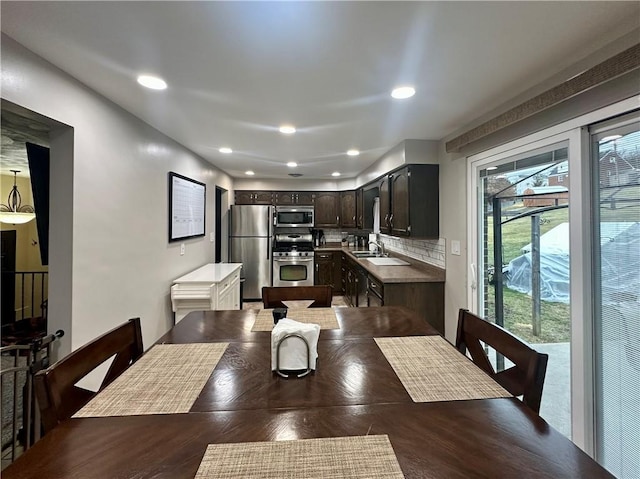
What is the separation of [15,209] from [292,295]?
4669mm

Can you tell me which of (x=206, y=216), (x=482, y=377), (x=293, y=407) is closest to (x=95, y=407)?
(x=293, y=407)

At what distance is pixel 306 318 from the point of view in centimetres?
174

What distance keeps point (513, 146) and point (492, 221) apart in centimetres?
62

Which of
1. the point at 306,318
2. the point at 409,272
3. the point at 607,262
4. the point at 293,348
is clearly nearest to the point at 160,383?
the point at 293,348

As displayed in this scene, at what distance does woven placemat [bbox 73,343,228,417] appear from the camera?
0.89 m

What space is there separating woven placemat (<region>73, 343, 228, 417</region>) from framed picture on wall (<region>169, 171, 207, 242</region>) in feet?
6.44

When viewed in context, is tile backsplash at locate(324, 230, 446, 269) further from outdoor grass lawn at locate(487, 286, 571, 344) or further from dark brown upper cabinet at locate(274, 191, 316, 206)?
dark brown upper cabinet at locate(274, 191, 316, 206)

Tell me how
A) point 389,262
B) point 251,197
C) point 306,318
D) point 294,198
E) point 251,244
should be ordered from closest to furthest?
point 306,318 < point 389,262 < point 251,244 < point 251,197 < point 294,198

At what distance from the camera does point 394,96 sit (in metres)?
1.98

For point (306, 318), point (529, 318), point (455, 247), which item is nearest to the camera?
point (306, 318)

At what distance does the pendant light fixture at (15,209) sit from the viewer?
12.6 ft

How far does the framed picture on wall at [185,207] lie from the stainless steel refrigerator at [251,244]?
136 cm

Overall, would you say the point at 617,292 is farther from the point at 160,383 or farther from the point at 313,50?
the point at 160,383

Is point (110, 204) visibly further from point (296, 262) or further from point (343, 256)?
point (343, 256)
